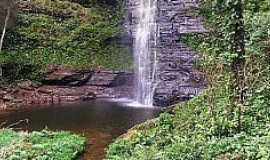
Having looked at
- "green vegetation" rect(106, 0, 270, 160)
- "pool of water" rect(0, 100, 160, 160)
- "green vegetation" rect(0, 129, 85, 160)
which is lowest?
"pool of water" rect(0, 100, 160, 160)

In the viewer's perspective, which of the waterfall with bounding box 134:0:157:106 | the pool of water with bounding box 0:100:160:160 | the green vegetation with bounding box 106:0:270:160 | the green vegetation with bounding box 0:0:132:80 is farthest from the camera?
the green vegetation with bounding box 0:0:132:80

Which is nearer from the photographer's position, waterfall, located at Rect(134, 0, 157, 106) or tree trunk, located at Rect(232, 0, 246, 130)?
tree trunk, located at Rect(232, 0, 246, 130)

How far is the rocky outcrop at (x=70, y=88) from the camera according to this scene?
95.7ft

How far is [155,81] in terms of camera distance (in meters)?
28.9

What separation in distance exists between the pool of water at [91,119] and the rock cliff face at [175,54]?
6.02ft

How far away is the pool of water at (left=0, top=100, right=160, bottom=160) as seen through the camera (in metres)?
18.0

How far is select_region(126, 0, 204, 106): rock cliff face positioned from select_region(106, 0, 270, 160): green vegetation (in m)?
10.9

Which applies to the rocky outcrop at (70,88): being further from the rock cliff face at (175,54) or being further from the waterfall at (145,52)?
the rock cliff face at (175,54)

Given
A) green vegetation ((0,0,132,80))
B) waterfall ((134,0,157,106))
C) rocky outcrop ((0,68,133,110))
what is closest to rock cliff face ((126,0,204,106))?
waterfall ((134,0,157,106))

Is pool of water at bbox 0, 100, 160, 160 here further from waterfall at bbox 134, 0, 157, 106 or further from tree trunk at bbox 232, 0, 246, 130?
tree trunk at bbox 232, 0, 246, 130

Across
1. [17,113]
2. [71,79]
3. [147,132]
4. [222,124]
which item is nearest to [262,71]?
[222,124]

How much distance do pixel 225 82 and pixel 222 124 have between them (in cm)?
179

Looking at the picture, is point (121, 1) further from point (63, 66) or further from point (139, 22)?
point (63, 66)

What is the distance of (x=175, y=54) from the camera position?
28.4 meters
